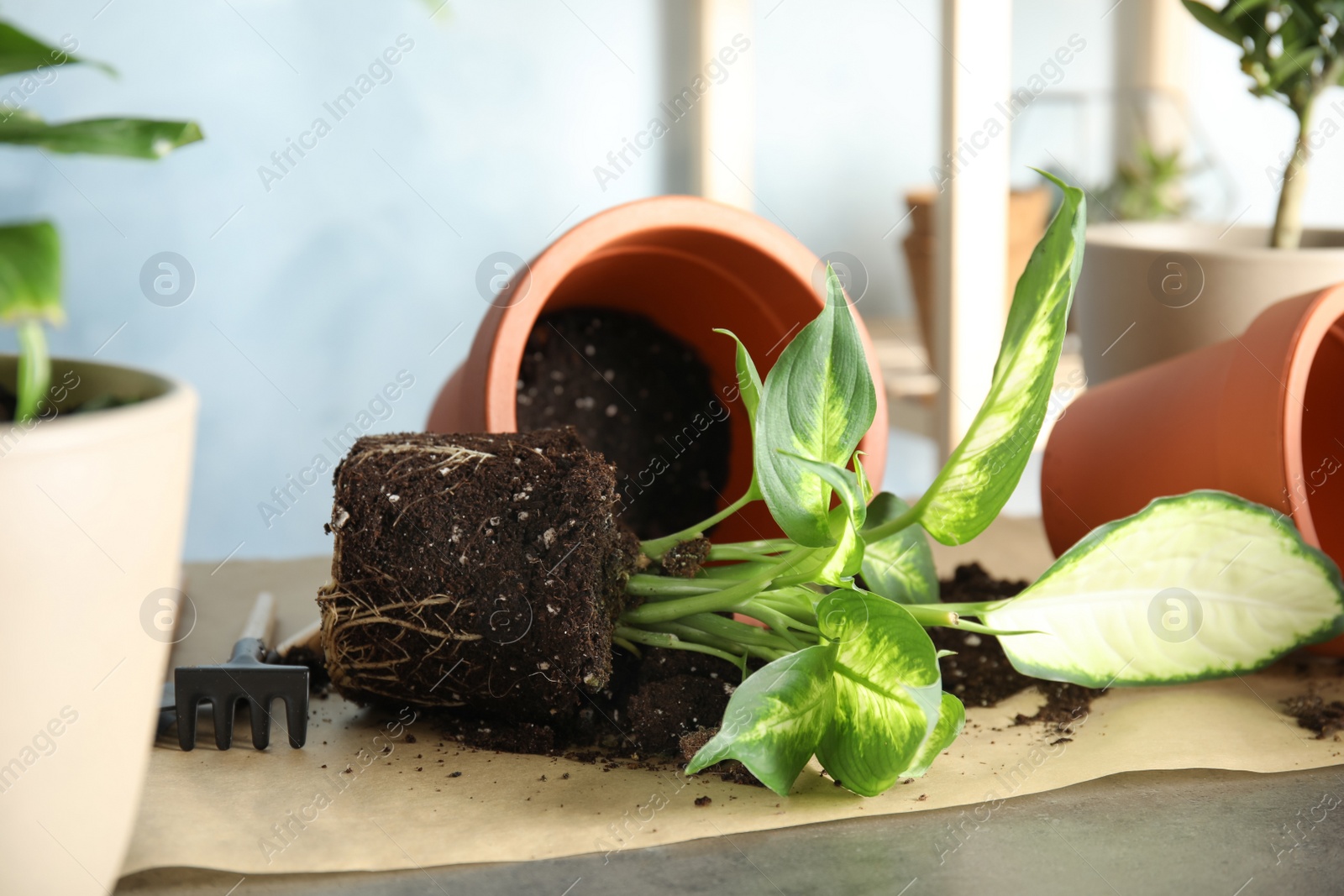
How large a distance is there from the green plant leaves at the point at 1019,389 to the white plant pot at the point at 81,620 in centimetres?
36

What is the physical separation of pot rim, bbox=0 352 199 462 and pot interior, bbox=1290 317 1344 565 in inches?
28.5

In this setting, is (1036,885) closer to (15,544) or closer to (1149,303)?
(15,544)

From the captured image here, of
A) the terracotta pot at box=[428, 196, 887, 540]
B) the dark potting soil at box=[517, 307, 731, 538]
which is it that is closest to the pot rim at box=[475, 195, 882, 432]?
the terracotta pot at box=[428, 196, 887, 540]

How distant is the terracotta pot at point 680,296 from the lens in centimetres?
72

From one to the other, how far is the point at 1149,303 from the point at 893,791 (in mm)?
546

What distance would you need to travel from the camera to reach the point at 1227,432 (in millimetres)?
693

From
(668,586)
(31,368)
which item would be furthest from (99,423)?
(668,586)

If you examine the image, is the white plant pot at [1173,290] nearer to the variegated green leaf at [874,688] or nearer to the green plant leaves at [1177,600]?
the green plant leaves at [1177,600]

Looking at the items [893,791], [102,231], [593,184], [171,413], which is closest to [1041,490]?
[893,791]

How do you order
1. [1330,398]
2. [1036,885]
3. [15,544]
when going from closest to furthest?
[15,544] → [1036,885] → [1330,398]

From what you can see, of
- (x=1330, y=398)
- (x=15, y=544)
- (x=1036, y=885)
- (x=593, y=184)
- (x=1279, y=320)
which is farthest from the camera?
(x=593, y=184)

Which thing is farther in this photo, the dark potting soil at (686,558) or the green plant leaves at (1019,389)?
the dark potting soil at (686,558)

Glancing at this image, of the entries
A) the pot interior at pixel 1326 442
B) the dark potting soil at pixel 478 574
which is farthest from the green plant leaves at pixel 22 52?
the pot interior at pixel 1326 442

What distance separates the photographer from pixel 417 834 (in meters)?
0.51
